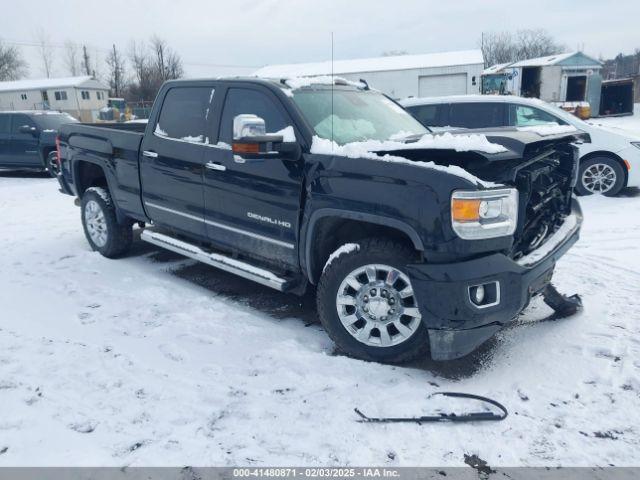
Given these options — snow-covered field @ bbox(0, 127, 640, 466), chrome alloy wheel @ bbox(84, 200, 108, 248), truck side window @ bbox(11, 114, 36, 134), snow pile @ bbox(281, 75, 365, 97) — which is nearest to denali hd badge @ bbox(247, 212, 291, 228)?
snow-covered field @ bbox(0, 127, 640, 466)

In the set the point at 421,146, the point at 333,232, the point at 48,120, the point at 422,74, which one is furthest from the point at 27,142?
the point at 422,74

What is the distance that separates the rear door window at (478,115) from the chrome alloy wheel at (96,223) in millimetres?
5738

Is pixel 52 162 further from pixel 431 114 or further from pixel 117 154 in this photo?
pixel 431 114

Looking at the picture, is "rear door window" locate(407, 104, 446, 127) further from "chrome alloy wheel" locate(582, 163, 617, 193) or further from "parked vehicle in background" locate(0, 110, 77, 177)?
"parked vehicle in background" locate(0, 110, 77, 177)

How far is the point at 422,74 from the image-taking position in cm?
3303

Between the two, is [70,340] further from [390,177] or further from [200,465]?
[390,177]

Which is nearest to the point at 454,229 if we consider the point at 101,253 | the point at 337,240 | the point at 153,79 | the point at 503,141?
the point at 503,141

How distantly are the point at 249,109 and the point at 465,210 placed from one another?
6.97 ft

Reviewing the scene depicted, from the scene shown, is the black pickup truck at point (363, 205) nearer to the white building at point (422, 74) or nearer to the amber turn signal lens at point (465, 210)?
the amber turn signal lens at point (465, 210)

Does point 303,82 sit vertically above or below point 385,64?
below

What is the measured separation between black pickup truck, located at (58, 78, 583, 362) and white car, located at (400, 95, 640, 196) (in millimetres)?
3963

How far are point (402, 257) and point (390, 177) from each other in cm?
51

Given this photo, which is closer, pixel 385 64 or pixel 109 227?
pixel 109 227

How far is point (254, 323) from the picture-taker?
4.22 meters
